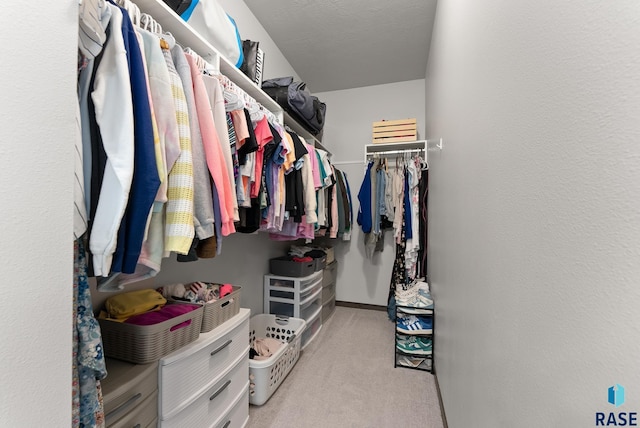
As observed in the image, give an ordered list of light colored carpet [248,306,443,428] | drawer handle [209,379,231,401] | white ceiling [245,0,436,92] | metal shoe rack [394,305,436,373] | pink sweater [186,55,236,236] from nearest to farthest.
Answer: pink sweater [186,55,236,236] → drawer handle [209,379,231,401] → light colored carpet [248,306,443,428] → metal shoe rack [394,305,436,373] → white ceiling [245,0,436,92]

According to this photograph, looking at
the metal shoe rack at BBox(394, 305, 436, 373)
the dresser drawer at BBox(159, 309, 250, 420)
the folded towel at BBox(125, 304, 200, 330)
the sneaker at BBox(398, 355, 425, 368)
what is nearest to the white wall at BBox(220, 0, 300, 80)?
the folded towel at BBox(125, 304, 200, 330)

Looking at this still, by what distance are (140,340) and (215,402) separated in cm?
51

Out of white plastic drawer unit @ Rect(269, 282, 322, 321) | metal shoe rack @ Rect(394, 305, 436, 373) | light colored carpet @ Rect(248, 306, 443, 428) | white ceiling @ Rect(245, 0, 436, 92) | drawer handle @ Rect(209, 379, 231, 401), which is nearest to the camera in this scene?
drawer handle @ Rect(209, 379, 231, 401)

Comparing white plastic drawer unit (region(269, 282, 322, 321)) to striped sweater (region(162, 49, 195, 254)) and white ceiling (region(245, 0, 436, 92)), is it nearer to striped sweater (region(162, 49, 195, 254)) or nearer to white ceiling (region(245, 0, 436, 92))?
striped sweater (region(162, 49, 195, 254))

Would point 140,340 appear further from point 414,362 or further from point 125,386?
point 414,362

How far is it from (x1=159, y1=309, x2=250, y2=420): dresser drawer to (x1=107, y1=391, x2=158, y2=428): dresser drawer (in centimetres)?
2

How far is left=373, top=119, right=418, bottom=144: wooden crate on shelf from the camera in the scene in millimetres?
2768

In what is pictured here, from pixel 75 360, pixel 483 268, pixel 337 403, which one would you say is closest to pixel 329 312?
pixel 337 403

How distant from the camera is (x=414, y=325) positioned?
198 centimetres

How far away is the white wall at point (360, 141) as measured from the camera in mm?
3133

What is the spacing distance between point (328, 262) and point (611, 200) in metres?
2.66

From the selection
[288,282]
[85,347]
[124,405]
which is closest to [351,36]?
[288,282]

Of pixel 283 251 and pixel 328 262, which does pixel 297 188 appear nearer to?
pixel 283 251

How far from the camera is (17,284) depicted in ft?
1.32
